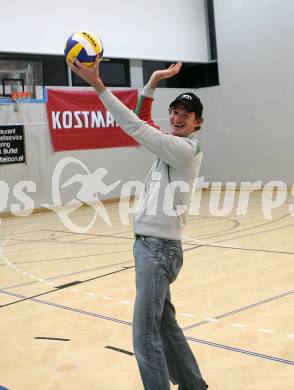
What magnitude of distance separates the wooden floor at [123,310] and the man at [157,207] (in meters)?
0.78

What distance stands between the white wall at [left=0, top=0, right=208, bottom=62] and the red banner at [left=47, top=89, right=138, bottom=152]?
119 cm

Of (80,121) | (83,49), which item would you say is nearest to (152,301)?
(83,49)

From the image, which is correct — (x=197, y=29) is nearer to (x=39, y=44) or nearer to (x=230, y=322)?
(x=39, y=44)

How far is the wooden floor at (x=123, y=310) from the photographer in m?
3.54

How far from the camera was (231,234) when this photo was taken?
30.0ft

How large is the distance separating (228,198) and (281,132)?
2.38 meters

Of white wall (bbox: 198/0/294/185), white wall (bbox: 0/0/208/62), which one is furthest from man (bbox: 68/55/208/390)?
white wall (bbox: 198/0/294/185)

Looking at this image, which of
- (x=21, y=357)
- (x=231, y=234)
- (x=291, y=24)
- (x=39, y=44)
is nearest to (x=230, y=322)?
(x=21, y=357)

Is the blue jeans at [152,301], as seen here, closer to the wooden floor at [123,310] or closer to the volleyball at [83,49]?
the wooden floor at [123,310]

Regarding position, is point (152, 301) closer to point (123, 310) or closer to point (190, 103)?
point (190, 103)

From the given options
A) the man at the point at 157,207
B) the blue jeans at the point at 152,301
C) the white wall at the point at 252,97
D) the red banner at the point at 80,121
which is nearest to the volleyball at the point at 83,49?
the man at the point at 157,207

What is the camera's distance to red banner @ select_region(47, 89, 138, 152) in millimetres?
14062

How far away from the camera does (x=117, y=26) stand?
14828 millimetres

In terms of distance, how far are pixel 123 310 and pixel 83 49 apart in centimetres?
283
